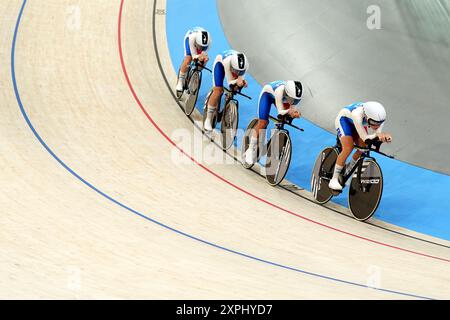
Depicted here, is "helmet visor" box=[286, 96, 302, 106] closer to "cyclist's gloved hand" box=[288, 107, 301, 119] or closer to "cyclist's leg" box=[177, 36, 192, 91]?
"cyclist's gloved hand" box=[288, 107, 301, 119]

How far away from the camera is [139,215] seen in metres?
6.23

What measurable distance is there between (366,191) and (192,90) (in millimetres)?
2772

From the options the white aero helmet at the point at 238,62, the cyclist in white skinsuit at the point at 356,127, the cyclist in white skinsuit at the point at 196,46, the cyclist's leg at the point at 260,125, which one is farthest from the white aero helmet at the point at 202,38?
the cyclist in white skinsuit at the point at 356,127

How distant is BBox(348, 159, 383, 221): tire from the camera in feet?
21.0

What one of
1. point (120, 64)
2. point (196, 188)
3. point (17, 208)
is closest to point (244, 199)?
point (196, 188)

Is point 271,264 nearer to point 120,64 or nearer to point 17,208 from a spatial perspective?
point 17,208

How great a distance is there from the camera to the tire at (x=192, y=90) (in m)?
8.56

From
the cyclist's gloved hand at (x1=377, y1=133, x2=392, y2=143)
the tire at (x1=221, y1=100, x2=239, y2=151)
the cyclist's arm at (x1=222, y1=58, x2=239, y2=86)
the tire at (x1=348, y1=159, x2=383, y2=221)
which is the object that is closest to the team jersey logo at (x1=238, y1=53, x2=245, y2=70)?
the cyclist's arm at (x1=222, y1=58, x2=239, y2=86)

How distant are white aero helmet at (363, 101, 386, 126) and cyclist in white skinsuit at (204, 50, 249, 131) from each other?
1.66 metres

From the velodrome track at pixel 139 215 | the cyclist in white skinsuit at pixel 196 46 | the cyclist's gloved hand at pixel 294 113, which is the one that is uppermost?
the cyclist in white skinsuit at pixel 196 46

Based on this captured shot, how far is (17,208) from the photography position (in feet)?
19.8

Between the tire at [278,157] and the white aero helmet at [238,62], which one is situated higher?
the white aero helmet at [238,62]

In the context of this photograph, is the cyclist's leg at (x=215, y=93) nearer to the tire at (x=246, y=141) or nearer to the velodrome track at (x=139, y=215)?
the velodrome track at (x=139, y=215)

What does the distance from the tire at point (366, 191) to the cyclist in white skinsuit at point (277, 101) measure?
84 centimetres
